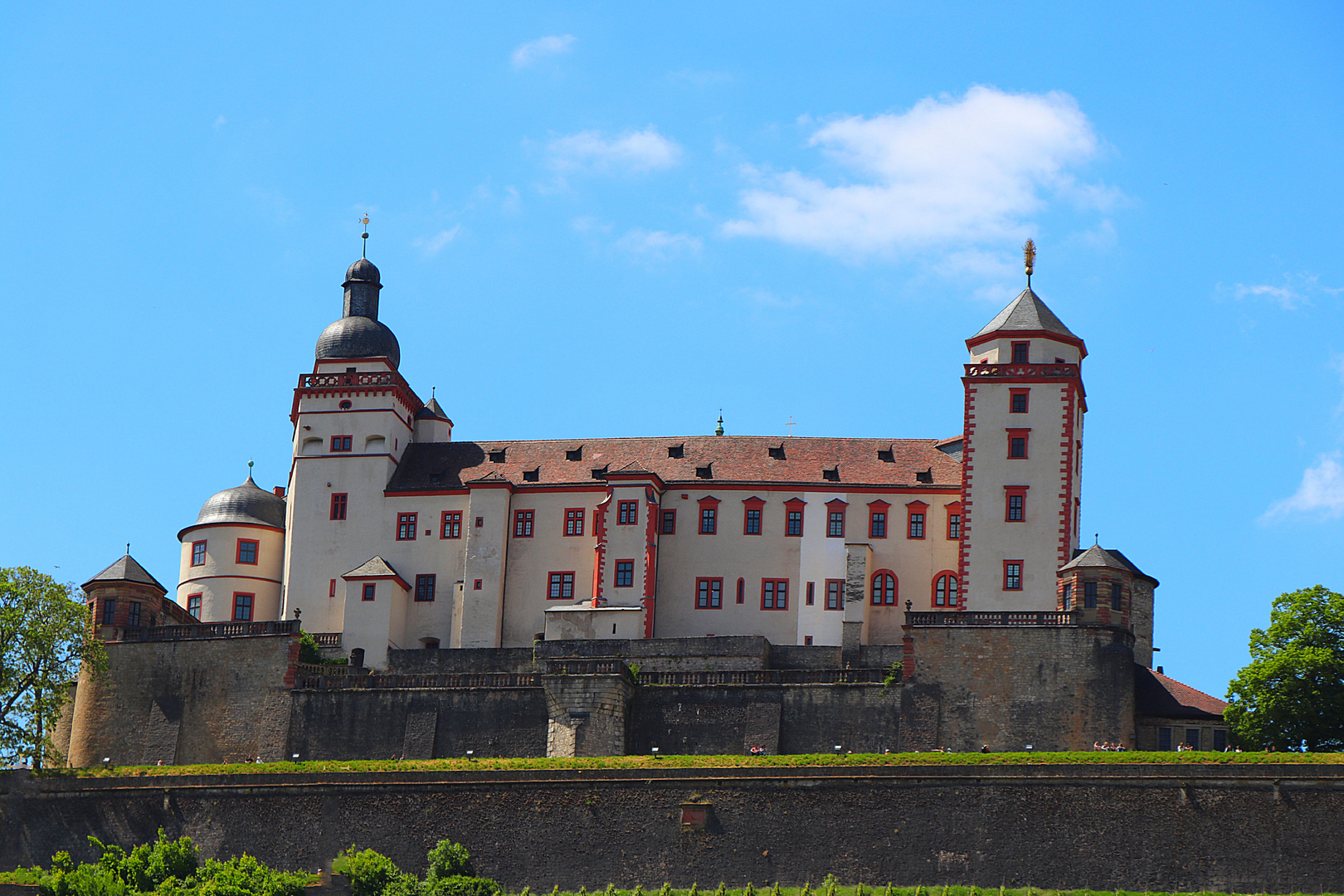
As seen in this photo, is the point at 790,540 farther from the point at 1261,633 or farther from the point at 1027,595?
the point at 1261,633

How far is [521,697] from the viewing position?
75.1 metres

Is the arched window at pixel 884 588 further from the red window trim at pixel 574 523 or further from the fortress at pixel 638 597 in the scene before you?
the red window trim at pixel 574 523

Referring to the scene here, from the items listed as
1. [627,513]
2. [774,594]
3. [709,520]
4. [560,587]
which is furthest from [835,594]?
[560,587]

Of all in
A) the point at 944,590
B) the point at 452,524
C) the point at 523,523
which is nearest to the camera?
the point at 944,590

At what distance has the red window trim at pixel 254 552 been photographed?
89125 millimetres

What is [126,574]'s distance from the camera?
80.8 meters

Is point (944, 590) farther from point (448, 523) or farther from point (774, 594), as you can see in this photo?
point (448, 523)

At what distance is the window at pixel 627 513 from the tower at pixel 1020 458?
13.6m

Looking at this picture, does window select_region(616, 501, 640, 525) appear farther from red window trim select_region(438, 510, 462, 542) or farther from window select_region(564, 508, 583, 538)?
red window trim select_region(438, 510, 462, 542)

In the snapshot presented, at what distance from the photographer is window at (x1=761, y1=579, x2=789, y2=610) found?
8506 cm

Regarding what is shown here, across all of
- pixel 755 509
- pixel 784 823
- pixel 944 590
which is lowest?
pixel 784 823

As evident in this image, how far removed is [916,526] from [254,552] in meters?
28.6

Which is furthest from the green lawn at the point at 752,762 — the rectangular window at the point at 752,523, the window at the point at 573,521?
the rectangular window at the point at 752,523

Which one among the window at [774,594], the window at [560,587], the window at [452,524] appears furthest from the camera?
the window at [452,524]
